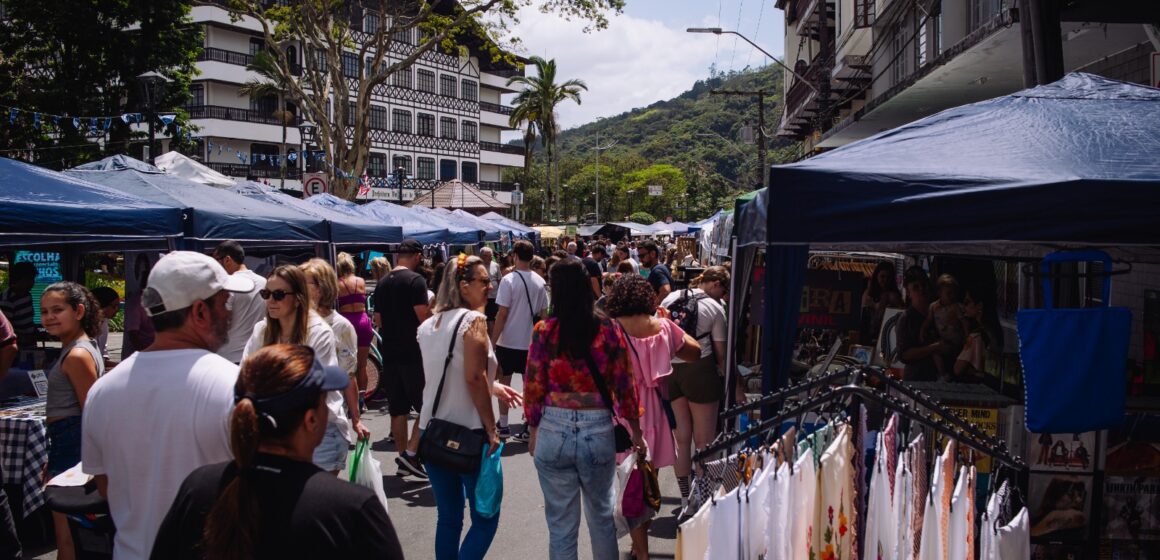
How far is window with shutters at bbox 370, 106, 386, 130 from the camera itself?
55.8m

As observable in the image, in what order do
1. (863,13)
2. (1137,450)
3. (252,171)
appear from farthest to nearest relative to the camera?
(252,171) < (863,13) < (1137,450)

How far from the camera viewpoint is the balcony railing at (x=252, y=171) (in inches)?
1939

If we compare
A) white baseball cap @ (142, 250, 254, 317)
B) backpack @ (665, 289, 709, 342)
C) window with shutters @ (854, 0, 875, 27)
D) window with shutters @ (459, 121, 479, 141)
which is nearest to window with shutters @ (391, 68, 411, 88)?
window with shutters @ (459, 121, 479, 141)

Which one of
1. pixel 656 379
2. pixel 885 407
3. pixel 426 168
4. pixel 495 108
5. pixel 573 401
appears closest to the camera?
pixel 885 407

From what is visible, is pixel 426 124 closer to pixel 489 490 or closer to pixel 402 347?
pixel 402 347

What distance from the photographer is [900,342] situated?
7.22 m

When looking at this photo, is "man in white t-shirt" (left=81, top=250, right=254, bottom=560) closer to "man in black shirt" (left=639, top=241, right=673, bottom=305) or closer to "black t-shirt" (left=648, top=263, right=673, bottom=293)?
"man in black shirt" (left=639, top=241, right=673, bottom=305)

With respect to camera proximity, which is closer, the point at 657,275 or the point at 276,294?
the point at 276,294

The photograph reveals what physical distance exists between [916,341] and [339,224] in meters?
7.82

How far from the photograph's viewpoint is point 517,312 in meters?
8.89

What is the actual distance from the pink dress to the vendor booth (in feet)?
2.65

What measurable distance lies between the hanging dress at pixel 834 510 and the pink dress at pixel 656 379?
85.0 inches

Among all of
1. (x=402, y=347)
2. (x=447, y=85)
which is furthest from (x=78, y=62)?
(x=447, y=85)

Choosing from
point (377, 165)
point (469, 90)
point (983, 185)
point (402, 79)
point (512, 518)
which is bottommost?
point (512, 518)
